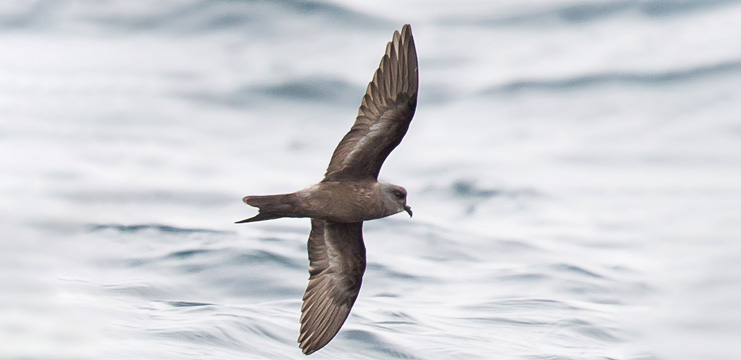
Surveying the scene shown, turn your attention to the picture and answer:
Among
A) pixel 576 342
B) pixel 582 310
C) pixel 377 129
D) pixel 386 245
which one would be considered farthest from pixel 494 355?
pixel 377 129

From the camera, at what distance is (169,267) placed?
17109mm

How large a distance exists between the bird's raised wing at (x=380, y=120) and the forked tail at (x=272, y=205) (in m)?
0.54

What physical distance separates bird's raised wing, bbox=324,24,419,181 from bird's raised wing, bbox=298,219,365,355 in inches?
35.3

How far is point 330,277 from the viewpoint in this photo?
980 centimetres

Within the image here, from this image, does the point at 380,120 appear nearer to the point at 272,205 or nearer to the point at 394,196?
the point at 394,196

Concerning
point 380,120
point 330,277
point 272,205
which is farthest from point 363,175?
point 330,277

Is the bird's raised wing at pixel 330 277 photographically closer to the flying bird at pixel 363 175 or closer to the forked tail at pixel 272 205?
the flying bird at pixel 363 175

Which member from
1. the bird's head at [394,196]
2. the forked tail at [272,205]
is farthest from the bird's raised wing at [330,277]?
the forked tail at [272,205]

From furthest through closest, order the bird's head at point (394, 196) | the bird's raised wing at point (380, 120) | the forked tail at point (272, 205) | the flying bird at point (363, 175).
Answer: the bird's raised wing at point (380, 120) → the bird's head at point (394, 196) → the flying bird at point (363, 175) → the forked tail at point (272, 205)

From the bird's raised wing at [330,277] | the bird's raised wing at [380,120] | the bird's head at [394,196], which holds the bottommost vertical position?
the bird's raised wing at [330,277]

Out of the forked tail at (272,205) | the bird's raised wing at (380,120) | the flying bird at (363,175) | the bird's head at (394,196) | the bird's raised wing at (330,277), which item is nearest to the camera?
the forked tail at (272,205)

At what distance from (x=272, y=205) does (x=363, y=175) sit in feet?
2.90

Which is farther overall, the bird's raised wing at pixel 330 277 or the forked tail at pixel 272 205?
the bird's raised wing at pixel 330 277

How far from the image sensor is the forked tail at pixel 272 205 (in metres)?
8.17
